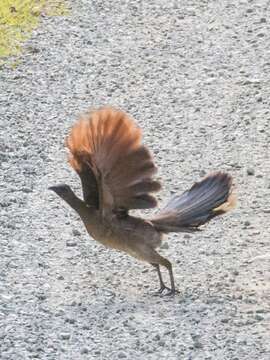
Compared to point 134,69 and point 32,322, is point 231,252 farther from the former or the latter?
point 134,69

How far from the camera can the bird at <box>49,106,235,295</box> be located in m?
7.13

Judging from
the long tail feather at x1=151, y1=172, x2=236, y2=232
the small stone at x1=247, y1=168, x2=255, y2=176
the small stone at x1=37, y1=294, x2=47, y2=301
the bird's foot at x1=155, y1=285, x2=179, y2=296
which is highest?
the long tail feather at x1=151, y1=172, x2=236, y2=232

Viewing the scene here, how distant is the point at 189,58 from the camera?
40.8ft

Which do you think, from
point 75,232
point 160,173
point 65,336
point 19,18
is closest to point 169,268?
point 65,336

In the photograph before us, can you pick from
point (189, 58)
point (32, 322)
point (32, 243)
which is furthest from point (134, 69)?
point (32, 322)

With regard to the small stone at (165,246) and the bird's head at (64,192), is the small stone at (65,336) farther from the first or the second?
the small stone at (165,246)

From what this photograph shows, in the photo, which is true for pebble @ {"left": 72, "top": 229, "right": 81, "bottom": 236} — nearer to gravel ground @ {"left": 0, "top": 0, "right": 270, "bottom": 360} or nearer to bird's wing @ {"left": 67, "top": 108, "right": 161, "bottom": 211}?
gravel ground @ {"left": 0, "top": 0, "right": 270, "bottom": 360}

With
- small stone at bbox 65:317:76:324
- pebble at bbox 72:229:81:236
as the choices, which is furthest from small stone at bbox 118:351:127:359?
pebble at bbox 72:229:81:236

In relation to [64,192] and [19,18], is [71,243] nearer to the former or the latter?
[64,192]

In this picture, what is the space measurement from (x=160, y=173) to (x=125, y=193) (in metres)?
2.28

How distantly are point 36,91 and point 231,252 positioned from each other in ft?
12.9

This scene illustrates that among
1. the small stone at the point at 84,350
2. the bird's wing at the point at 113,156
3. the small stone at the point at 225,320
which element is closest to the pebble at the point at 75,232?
the bird's wing at the point at 113,156

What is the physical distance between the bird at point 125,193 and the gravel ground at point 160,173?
327 millimetres

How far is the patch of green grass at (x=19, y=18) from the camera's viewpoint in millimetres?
12711
